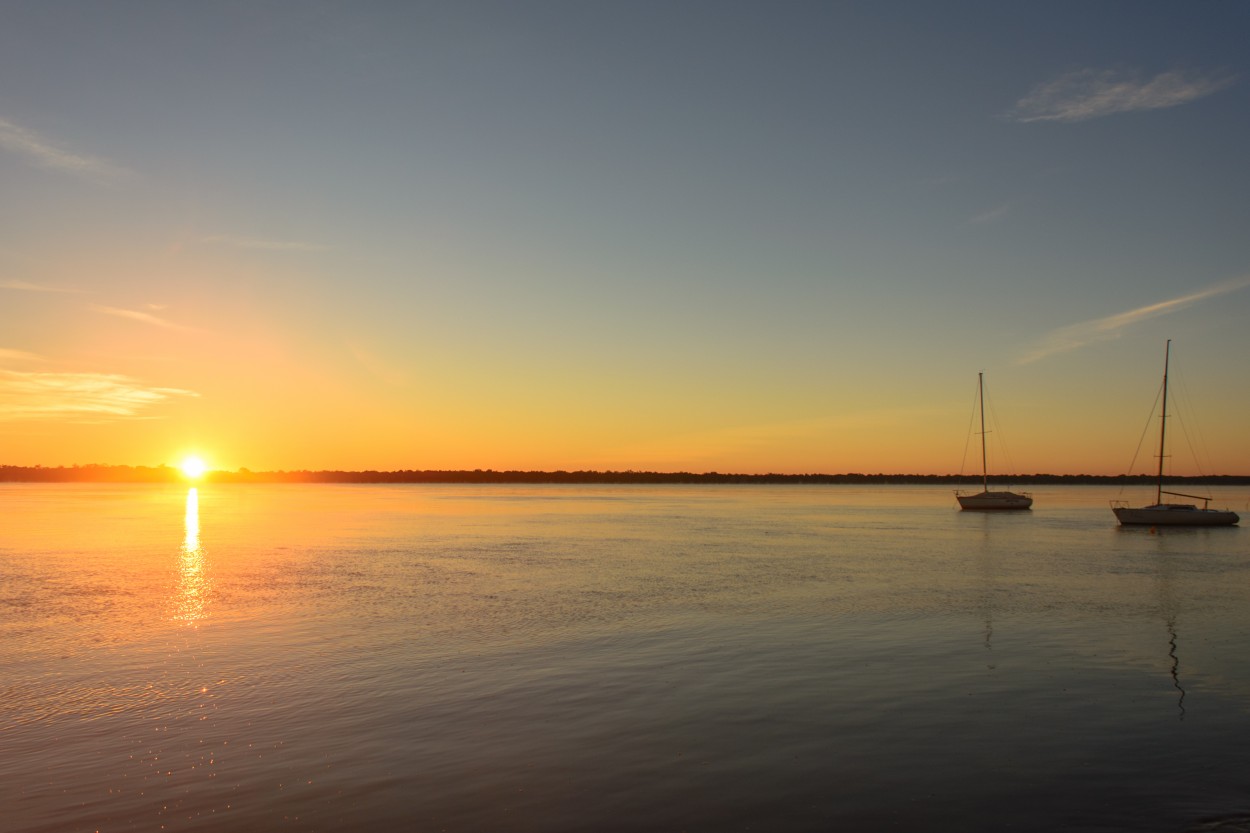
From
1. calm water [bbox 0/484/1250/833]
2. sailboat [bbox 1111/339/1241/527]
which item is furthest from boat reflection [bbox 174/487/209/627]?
sailboat [bbox 1111/339/1241/527]

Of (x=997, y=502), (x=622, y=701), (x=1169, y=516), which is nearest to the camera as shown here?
(x=622, y=701)

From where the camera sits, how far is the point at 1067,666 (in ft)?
64.3

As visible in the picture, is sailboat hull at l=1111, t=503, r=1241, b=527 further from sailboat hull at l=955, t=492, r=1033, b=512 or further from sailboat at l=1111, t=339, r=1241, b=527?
sailboat hull at l=955, t=492, r=1033, b=512

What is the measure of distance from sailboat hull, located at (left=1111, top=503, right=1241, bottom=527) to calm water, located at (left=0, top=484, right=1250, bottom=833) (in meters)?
41.6

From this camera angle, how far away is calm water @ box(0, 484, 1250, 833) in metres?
11.2

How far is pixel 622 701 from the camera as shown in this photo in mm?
16453

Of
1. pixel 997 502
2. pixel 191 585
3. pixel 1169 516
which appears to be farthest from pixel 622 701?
pixel 997 502

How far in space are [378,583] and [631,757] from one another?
24.5 m

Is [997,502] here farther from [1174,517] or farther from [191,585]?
[191,585]

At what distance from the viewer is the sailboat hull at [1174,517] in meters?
74.6

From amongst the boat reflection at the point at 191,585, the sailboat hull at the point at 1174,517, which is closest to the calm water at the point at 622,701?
the boat reflection at the point at 191,585

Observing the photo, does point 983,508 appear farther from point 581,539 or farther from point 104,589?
point 104,589

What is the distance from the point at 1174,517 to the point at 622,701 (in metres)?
76.0

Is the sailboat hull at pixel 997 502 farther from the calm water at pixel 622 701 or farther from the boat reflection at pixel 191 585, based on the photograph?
the boat reflection at pixel 191 585
